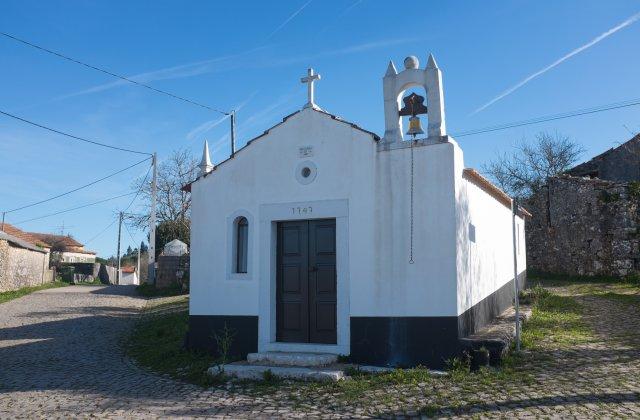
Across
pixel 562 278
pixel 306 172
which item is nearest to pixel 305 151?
pixel 306 172

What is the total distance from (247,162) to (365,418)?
5.09 meters

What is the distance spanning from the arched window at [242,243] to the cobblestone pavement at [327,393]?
228 cm

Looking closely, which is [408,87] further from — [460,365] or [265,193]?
[460,365]

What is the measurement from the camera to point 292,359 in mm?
8102

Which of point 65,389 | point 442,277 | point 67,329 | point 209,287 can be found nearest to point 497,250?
→ point 442,277

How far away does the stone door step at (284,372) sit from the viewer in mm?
7348

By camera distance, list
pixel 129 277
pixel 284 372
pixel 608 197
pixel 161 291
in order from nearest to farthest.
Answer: pixel 284 372, pixel 608 197, pixel 161 291, pixel 129 277

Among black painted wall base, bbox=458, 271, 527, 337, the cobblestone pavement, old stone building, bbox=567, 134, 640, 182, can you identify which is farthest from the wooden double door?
old stone building, bbox=567, 134, 640, 182

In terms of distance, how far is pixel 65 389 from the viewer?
763cm

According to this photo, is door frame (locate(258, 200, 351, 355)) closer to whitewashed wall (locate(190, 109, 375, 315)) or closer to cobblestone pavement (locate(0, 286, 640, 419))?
whitewashed wall (locate(190, 109, 375, 315))

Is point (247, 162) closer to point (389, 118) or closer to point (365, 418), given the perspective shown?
point (389, 118)

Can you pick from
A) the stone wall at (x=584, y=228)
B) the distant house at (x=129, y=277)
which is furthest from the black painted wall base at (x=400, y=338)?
the distant house at (x=129, y=277)

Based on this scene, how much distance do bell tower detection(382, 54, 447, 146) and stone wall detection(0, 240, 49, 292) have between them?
2048 centimetres

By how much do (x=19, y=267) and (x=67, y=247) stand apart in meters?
31.8
